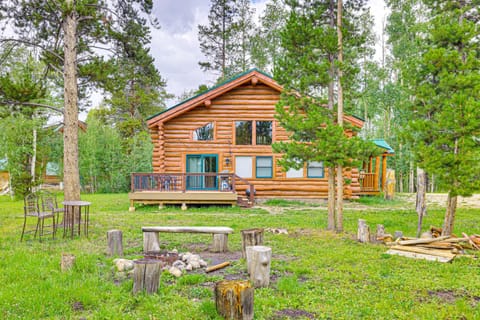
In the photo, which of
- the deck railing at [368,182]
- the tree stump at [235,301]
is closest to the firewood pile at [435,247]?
the tree stump at [235,301]

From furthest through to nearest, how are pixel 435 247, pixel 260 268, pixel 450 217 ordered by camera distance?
pixel 450 217 → pixel 435 247 → pixel 260 268

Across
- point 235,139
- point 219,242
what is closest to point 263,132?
point 235,139

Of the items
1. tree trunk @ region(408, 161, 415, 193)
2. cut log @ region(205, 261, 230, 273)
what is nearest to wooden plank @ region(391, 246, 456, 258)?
cut log @ region(205, 261, 230, 273)

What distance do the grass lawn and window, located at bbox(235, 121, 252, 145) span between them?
8.60 metres

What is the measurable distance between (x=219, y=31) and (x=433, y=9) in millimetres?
21545

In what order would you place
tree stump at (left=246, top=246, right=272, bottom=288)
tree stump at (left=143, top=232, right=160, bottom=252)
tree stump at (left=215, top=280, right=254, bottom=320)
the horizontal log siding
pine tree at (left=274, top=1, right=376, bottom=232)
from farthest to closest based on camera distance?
the horizontal log siding
pine tree at (left=274, top=1, right=376, bottom=232)
tree stump at (left=143, top=232, right=160, bottom=252)
tree stump at (left=246, top=246, right=272, bottom=288)
tree stump at (left=215, top=280, right=254, bottom=320)

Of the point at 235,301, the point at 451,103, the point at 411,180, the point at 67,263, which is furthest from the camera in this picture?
the point at 411,180

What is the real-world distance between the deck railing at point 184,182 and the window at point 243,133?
1968 millimetres

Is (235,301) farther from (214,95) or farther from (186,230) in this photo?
(214,95)

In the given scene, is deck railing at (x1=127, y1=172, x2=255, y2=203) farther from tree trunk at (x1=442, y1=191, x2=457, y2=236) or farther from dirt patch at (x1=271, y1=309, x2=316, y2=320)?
dirt patch at (x1=271, y1=309, x2=316, y2=320)

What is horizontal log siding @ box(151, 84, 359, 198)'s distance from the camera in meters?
16.0

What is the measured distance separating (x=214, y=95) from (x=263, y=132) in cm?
302

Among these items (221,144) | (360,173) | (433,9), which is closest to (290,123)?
(433,9)

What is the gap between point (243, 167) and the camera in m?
16.2
